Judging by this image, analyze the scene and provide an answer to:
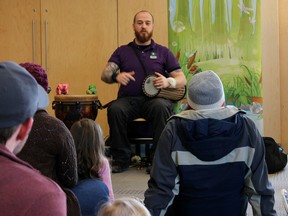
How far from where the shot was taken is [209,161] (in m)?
1.77

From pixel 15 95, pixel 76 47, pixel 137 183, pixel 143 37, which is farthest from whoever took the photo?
pixel 76 47

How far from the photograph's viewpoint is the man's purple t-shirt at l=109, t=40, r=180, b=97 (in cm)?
418

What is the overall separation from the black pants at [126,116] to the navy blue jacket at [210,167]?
6.71ft

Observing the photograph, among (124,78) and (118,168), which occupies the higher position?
(124,78)

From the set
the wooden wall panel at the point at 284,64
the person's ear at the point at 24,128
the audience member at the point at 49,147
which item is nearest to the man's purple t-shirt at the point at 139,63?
the wooden wall panel at the point at 284,64

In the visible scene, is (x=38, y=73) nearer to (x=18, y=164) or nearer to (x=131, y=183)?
(x=18, y=164)

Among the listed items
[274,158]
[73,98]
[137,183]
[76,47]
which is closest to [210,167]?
[137,183]

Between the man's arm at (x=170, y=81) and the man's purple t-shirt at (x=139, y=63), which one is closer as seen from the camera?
the man's arm at (x=170, y=81)

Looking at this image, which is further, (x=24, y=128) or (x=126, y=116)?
(x=126, y=116)

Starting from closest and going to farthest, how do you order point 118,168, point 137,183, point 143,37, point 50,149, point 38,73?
point 50,149
point 38,73
point 137,183
point 118,168
point 143,37

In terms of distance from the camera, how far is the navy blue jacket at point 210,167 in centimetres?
175

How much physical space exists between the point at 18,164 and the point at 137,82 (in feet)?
10.7

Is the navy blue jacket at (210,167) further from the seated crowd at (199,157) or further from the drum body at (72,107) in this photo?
the drum body at (72,107)

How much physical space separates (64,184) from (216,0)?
11.2 ft
